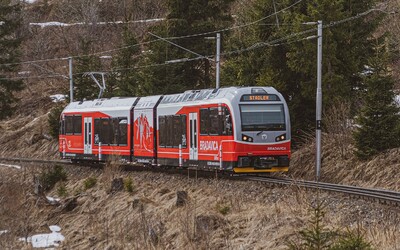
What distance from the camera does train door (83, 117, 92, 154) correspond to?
3420 cm

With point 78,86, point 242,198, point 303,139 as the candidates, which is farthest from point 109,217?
point 78,86

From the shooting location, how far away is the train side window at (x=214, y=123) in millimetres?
23656

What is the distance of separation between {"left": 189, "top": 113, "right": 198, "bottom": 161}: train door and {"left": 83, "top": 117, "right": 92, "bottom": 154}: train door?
32.2ft

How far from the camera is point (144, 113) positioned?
29594mm

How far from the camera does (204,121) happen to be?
971 inches

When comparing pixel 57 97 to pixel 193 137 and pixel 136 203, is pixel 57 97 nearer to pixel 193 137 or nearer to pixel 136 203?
pixel 193 137

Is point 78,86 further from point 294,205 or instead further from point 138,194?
point 294,205

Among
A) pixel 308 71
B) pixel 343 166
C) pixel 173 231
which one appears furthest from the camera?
pixel 308 71

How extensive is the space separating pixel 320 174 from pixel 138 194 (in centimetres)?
628

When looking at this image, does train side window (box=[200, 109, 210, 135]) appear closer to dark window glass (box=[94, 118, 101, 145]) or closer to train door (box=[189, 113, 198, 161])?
→ train door (box=[189, 113, 198, 161])

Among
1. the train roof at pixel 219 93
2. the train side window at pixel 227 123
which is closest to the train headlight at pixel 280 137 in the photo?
the train roof at pixel 219 93

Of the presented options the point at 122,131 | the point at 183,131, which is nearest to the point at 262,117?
the point at 183,131

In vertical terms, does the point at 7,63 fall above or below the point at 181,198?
above

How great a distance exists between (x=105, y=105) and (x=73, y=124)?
11.3 ft
